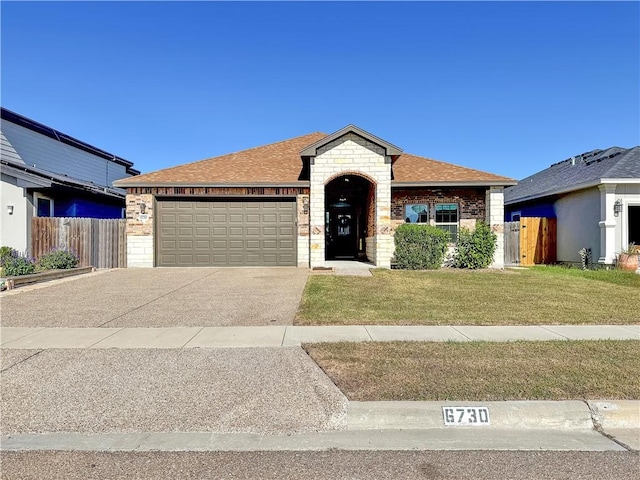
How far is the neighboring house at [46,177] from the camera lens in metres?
14.9

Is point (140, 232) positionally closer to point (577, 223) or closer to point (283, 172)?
point (283, 172)

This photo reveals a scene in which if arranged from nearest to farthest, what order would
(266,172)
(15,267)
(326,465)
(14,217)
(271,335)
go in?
1. (326,465)
2. (271,335)
3. (15,267)
4. (14,217)
5. (266,172)

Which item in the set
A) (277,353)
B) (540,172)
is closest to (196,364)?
(277,353)

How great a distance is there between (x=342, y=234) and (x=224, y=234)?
671 cm

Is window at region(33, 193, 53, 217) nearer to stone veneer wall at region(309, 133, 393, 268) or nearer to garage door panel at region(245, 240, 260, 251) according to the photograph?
garage door panel at region(245, 240, 260, 251)

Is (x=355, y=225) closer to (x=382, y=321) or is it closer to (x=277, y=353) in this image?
(x=382, y=321)

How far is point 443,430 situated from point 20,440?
385 cm

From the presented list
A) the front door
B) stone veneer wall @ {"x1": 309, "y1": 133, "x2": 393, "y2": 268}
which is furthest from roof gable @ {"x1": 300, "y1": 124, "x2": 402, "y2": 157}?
the front door

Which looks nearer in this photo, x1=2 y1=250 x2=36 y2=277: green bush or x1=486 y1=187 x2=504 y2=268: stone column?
x1=2 y1=250 x2=36 y2=277: green bush

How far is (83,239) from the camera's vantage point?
1518 cm

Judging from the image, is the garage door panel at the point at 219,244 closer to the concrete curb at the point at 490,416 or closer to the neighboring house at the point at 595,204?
the concrete curb at the point at 490,416

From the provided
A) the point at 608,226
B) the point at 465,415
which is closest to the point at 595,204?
the point at 608,226

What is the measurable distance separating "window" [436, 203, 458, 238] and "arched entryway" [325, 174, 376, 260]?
113 inches

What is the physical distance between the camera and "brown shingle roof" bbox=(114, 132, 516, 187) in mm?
15516
